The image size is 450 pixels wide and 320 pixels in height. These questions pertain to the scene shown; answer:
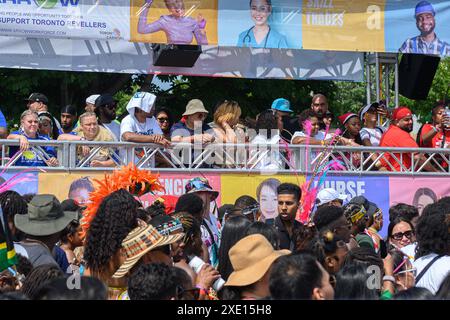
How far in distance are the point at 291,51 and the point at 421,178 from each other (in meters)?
3.94

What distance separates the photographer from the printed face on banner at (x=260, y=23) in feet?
44.7

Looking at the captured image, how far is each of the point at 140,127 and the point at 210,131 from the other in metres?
0.87

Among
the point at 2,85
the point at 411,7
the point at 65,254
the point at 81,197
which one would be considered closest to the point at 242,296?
the point at 65,254

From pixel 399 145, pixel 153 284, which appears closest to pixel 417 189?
pixel 399 145

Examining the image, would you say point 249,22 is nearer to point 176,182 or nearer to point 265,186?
point 265,186

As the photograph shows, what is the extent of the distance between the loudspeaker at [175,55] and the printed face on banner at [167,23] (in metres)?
0.51

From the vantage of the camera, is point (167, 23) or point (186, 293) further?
point (167, 23)

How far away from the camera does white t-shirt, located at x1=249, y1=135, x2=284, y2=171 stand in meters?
11.3

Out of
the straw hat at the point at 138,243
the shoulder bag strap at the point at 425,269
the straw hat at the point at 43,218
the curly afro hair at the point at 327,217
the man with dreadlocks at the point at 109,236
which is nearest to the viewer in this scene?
the straw hat at the point at 138,243

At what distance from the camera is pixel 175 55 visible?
1391 cm

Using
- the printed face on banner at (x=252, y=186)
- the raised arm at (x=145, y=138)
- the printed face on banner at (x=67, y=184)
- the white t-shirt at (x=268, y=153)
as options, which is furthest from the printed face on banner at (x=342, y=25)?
the printed face on banner at (x=67, y=184)

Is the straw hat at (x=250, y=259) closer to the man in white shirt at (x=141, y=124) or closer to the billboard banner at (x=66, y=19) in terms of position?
the man in white shirt at (x=141, y=124)

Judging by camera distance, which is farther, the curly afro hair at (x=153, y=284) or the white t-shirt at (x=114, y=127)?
the white t-shirt at (x=114, y=127)
